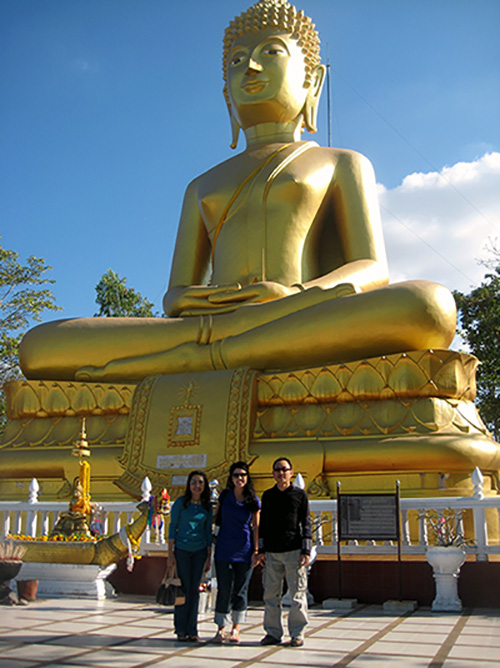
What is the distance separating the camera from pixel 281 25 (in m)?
11.6

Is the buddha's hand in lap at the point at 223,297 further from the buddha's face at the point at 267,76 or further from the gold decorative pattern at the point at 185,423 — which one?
the buddha's face at the point at 267,76

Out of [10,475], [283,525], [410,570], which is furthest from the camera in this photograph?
[10,475]

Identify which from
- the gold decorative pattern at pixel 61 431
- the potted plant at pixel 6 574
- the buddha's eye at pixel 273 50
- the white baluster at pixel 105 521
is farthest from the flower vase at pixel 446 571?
the buddha's eye at pixel 273 50

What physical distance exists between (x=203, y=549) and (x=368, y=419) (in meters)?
4.51

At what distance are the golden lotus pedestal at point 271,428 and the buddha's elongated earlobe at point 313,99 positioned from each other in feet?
16.7

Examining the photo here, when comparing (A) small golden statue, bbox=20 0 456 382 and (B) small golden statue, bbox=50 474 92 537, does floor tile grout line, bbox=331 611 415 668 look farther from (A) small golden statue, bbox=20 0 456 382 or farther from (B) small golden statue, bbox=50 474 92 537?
(A) small golden statue, bbox=20 0 456 382

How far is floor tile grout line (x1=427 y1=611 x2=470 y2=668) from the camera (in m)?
3.24

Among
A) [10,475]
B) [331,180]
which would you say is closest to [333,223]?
[331,180]

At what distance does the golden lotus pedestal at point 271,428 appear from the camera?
795 centimetres

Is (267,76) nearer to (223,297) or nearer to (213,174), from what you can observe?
(213,174)

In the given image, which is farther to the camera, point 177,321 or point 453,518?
point 177,321

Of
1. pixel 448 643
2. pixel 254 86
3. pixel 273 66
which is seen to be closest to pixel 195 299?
pixel 254 86

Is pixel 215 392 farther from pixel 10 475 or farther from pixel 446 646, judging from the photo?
pixel 446 646

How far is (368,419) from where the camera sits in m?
8.36
